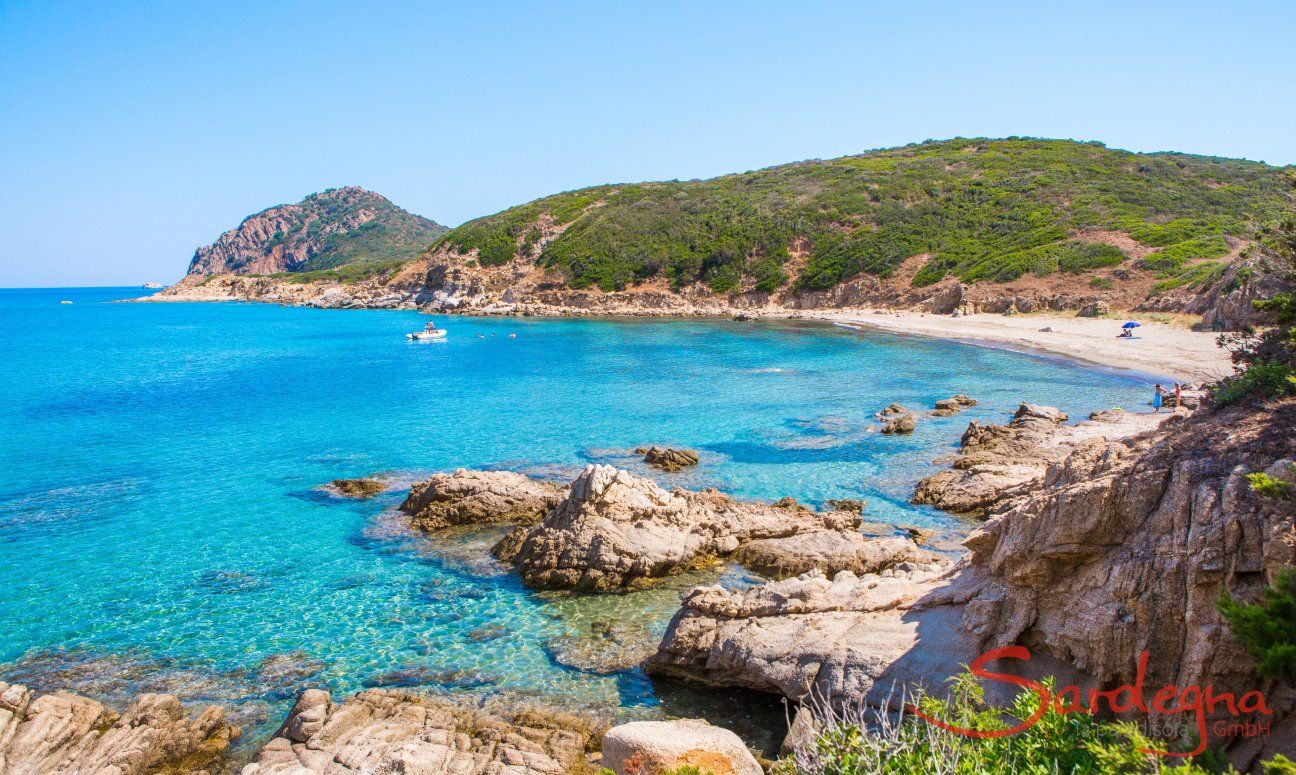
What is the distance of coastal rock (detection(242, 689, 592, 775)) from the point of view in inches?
320

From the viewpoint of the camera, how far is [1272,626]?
545 centimetres

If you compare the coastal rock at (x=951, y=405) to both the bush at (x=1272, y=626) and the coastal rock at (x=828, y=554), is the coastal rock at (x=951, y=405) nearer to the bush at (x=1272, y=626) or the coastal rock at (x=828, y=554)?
the coastal rock at (x=828, y=554)

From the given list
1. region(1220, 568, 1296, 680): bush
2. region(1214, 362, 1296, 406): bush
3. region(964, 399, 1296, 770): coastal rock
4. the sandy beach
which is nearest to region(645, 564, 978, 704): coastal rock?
region(964, 399, 1296, 770): coastal rock

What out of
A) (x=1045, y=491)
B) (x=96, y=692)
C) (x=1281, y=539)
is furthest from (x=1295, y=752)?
(x=96, y=692)

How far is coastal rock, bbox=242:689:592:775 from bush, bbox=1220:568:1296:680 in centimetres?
652

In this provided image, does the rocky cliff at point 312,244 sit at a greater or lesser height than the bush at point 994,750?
greater

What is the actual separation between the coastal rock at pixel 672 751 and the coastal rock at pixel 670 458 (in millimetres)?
14275

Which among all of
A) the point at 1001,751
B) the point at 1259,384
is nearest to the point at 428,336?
the point at 1259,384

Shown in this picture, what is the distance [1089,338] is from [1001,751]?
4582 cm

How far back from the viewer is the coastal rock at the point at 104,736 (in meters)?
8.62

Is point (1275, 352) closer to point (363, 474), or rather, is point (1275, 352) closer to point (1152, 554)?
point (1152, 554)

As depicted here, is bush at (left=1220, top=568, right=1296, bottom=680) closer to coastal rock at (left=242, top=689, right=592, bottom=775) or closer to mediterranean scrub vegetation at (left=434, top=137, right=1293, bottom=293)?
coastal rock at (left=242, top=689, right=592, bottom=775)

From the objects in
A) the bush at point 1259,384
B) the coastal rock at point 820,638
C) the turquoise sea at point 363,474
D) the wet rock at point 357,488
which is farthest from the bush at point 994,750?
the wet rock at point 357,488

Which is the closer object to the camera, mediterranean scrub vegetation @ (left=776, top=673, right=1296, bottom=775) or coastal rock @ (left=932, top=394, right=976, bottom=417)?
mediterranean scrub vegetation @ (left=776, top=673, right=1296, bottom=775)
